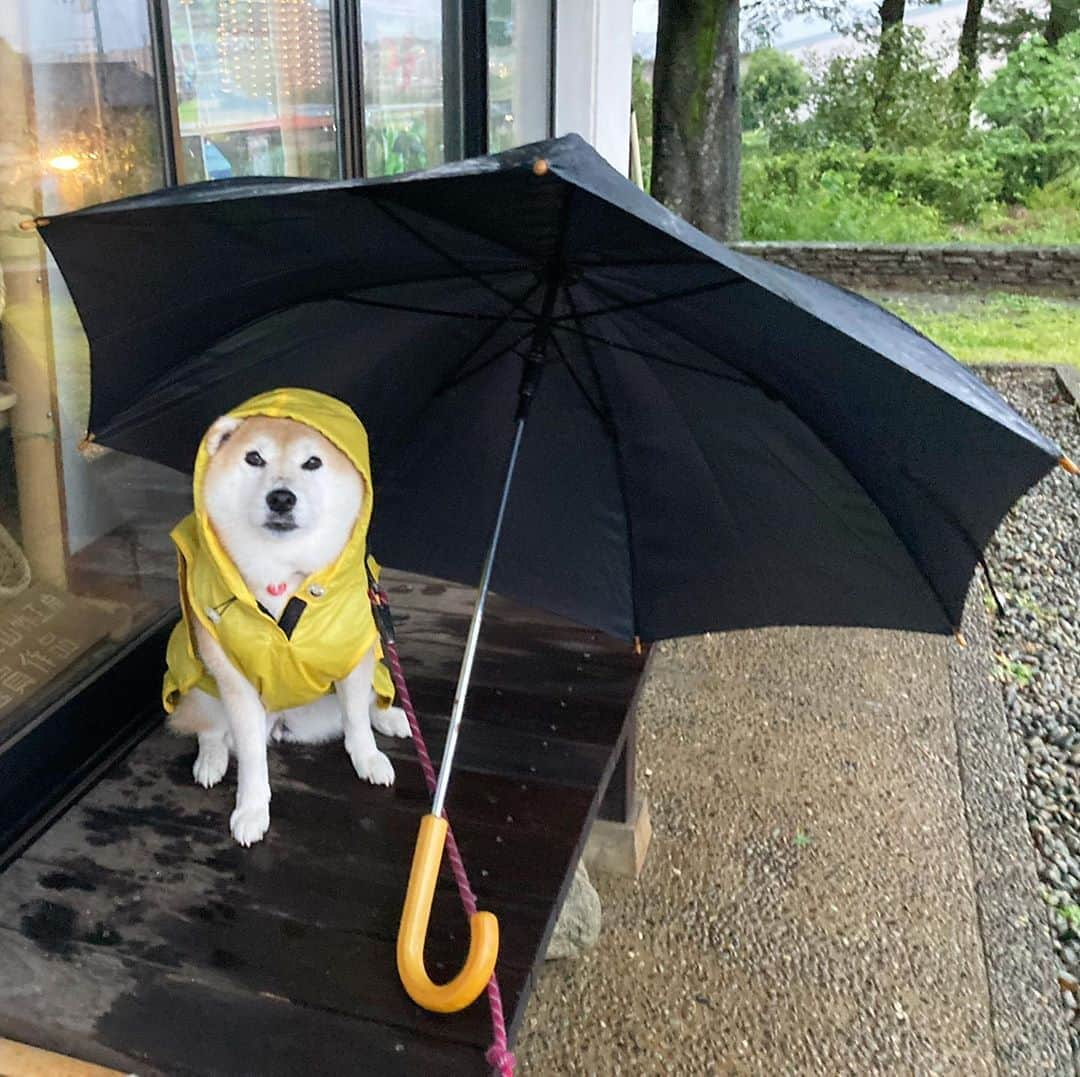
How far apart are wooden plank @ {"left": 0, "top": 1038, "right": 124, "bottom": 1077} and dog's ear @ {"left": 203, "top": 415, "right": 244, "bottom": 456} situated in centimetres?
85

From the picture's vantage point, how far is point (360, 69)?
3.38 metres

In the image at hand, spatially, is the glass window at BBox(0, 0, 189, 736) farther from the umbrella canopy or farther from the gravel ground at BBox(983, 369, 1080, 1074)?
the gravel ground at BBox(983, 369, 1080, 1074)

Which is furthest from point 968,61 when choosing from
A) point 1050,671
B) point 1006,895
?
point 1006,895

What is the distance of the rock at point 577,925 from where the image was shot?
2402 millimetres

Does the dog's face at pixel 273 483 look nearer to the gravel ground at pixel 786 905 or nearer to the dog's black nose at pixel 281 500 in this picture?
the dog's black nose at pixel 281 500

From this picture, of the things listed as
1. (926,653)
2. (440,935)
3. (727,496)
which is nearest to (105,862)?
(440,935)

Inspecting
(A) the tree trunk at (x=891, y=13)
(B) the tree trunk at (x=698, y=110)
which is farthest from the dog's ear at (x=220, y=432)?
(A) the tree trunk at (x=891, y=13)

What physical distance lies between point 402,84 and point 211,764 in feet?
8.97

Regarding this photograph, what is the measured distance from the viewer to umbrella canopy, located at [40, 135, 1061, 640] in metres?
1.27

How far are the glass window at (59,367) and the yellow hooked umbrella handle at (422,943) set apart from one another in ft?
3.01

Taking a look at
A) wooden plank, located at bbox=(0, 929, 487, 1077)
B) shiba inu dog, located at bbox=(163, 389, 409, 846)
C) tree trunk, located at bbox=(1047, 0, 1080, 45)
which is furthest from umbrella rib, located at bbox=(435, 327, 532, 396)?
tree trunk, located at bbox=(1047, 0, 1080, 45)

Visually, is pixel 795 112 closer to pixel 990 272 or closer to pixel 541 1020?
pixel 990 272

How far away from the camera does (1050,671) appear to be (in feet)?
13.0

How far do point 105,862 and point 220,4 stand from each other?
203 centimetres
